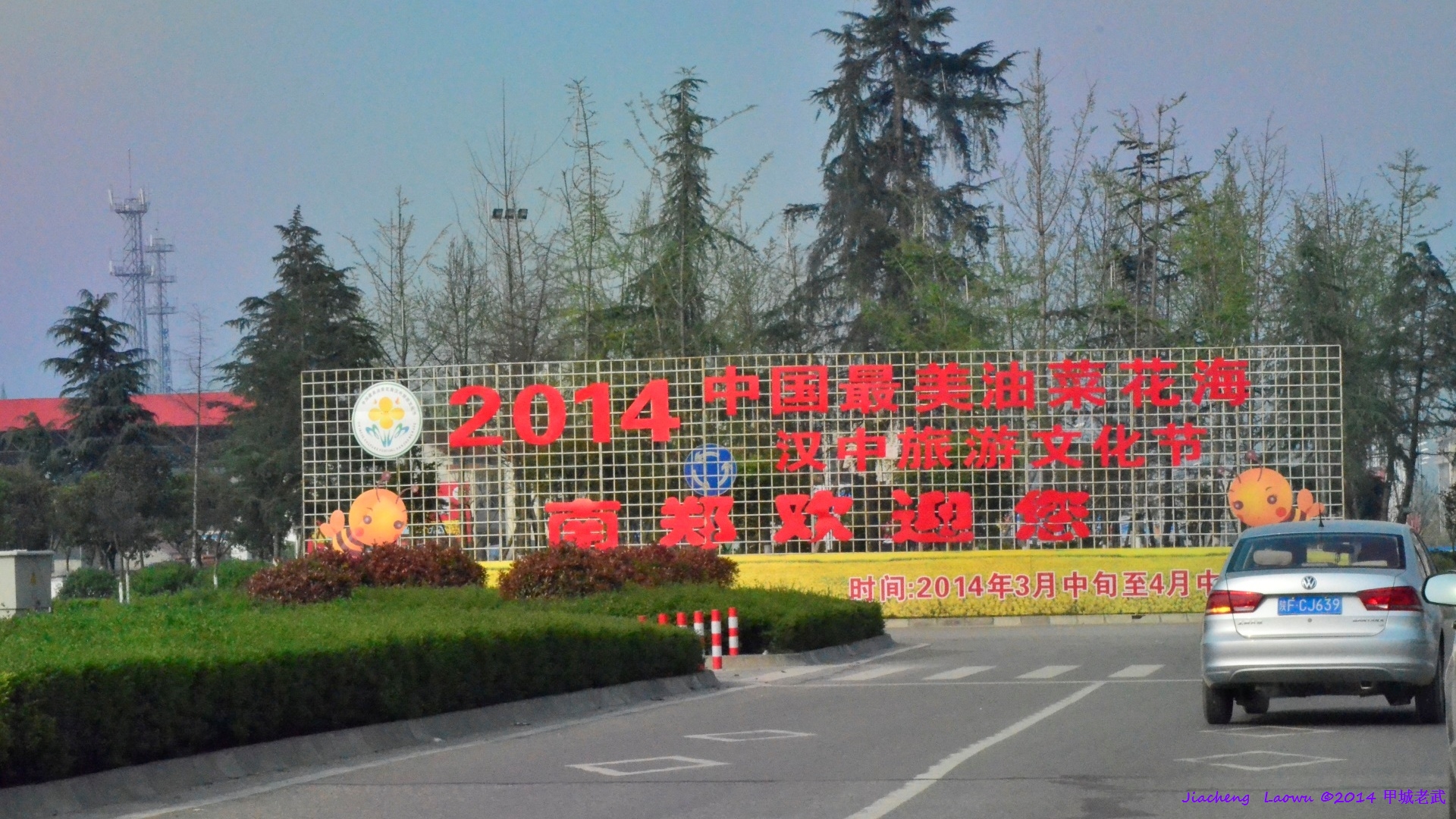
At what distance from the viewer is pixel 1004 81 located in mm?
51844

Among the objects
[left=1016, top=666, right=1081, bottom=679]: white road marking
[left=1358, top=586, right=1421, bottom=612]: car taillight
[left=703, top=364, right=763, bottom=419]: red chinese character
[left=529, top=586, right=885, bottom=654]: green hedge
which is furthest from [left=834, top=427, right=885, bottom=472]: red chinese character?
[left=1358, top=586, right=1421, bottom=612]: car taillight

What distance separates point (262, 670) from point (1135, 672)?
12154 mm

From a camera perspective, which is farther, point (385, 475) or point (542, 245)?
point (542, 245)

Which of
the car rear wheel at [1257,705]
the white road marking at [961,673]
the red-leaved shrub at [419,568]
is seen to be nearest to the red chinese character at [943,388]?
the red-leaved shrub at [419,568]

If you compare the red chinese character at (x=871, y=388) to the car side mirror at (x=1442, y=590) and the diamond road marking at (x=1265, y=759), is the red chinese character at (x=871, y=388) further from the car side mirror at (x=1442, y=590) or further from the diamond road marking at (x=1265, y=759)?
the car side mirror at (x=1442, y=590)

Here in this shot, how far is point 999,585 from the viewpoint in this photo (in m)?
35.5

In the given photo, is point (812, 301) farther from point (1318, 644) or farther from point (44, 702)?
point (44, 702)

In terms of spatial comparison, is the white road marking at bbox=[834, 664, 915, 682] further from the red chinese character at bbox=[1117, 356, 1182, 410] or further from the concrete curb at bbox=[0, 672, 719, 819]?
the red chinese character at bbox=[1117, 356, 1182, 410]

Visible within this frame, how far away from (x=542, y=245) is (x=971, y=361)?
16.2 metres

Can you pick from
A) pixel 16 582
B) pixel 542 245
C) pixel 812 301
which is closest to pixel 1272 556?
pixel 16 582

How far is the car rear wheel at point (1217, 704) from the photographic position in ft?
46.4

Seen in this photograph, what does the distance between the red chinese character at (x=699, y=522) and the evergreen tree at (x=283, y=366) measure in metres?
28.5

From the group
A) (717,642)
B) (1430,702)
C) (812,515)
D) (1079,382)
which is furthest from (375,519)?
(1430,702)

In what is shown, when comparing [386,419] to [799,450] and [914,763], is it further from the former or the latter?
[914,763]
